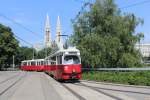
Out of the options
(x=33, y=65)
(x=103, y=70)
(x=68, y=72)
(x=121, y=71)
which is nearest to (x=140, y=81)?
(x=68, y=72)

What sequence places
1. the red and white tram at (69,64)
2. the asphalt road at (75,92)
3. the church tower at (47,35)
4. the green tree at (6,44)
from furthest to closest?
the church tower at (47,35) < the green tree at (6,44) < the red and white tram at (69,64) < the asphalt road at (75,92)

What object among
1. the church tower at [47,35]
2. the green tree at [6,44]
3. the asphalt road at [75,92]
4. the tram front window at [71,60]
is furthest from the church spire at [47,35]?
the asphalt road at [75,92]

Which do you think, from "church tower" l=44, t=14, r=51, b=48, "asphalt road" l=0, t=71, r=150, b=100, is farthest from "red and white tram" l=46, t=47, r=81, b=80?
"church tower" l=44, t=14, r=51, b=48

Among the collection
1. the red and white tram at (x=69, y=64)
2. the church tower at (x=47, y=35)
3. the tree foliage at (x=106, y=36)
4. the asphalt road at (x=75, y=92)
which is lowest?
the asphalt road at (x=75, y=92)

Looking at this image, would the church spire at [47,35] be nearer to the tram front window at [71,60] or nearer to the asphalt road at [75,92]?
the tram front window at [71,60]

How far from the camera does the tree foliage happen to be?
48.2 metres

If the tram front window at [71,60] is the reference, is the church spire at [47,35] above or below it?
above

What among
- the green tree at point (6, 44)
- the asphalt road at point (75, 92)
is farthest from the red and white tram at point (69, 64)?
the green tree at point (6, 44)

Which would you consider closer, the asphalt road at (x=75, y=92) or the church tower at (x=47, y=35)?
the asphalt road at (x=75, y=92)

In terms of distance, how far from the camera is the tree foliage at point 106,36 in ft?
158

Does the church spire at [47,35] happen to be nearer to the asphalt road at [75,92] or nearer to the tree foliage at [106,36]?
the tree foliage at [106,36]

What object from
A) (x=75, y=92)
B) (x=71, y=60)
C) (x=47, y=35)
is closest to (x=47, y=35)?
(x=47, y=35)

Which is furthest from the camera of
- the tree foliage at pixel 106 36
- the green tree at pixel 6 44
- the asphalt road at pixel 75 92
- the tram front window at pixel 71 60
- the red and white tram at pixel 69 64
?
the green tree at pixel 6 44

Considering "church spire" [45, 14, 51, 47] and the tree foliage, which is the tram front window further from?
"church spire" [45, 14, 51, 47]
